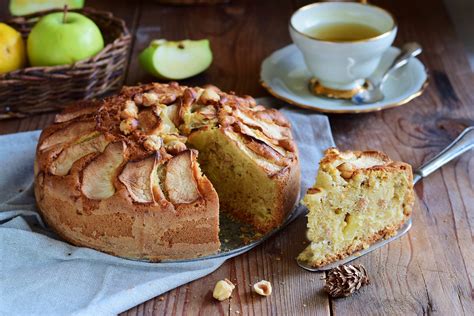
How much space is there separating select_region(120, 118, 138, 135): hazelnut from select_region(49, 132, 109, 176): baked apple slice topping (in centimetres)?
6

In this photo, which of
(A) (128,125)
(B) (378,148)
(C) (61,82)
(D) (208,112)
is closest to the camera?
(A) (128,125)

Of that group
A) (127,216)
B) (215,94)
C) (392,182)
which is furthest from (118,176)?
(392,182)

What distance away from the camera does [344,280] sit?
171 cm

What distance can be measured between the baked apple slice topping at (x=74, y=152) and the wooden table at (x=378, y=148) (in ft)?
1.45

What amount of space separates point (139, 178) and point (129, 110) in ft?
0.89

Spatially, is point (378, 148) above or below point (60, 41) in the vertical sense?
below

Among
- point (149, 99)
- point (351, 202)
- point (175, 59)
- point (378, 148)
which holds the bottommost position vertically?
point (378, 148)

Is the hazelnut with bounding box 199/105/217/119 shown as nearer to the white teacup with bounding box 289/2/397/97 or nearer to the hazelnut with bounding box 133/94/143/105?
the hazelnut with bounding box 133/94/143/105

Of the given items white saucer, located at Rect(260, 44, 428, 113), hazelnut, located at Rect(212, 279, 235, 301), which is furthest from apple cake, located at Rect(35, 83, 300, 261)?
white saucer, located at Rect(260, 44, 428, 113)

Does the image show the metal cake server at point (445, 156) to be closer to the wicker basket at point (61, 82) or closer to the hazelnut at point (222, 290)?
the hazelnut at point (222, 290)

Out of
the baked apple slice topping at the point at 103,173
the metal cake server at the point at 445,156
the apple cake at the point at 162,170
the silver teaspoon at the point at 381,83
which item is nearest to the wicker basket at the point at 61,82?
the apple cake at the point at 162,170

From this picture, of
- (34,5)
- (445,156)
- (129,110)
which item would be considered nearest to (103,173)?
(129,110)

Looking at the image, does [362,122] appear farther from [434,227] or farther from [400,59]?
[434,227]

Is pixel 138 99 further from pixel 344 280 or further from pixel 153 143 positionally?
pixel 344 280
